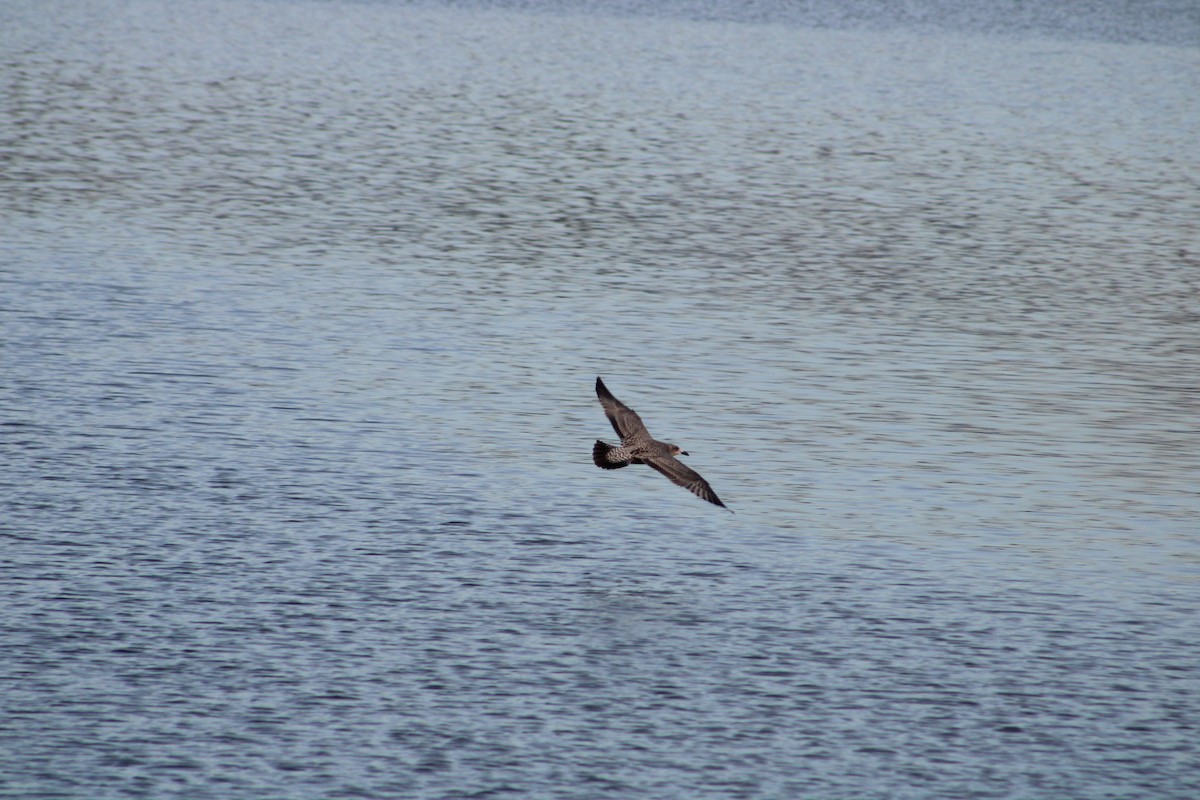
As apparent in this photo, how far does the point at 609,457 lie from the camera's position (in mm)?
12180

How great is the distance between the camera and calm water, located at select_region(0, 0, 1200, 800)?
10047 millimetres

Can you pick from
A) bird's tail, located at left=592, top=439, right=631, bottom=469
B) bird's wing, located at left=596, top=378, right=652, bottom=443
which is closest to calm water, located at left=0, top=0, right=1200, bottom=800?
bird's tail, located at left=592, top=439, right=631, bottom=469

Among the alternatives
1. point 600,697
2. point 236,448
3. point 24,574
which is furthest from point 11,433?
point 600,697

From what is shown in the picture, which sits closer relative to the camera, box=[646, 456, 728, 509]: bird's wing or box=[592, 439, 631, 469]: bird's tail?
box=[646, 456, 728, 509]: bird's wing

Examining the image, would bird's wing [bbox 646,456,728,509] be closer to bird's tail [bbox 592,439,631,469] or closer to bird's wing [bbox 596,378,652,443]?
bird's tail [bbox 592,439,631,469]

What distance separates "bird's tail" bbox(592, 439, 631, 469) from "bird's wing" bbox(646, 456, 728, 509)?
0.55 feet

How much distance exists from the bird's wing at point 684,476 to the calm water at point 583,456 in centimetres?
79

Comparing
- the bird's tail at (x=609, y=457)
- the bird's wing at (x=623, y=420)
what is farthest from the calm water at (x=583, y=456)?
the bird's wing at (x=623, y=420)

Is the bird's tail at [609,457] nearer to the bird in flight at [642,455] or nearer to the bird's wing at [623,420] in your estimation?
the bird in flight at [642,455]

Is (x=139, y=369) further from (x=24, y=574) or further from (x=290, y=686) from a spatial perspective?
(x=290, y=686)

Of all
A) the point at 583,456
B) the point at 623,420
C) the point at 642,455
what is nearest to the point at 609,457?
the point at 642,455

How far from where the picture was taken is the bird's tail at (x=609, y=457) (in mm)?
12062

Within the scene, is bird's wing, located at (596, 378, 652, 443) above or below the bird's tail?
above

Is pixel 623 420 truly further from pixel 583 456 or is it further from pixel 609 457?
pixel 583 456
